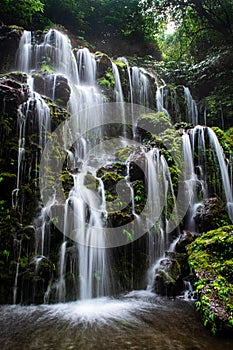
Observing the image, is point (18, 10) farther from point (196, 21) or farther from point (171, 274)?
point (171, 274)

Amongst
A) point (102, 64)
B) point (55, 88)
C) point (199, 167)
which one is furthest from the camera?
point (102, 64)

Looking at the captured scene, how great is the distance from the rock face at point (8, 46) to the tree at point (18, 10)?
1969 mm

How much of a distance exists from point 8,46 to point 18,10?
3.09 metres

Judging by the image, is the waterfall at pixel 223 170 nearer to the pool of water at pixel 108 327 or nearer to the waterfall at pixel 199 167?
the waterfall at pixel 199 167

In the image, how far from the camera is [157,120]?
12133 millimetres

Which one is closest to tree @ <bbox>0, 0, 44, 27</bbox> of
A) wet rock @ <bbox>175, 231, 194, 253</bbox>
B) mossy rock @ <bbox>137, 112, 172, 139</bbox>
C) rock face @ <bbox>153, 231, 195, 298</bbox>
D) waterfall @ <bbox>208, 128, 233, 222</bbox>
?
mossy rock @ <bbox>137, 112, 172, 139</bbox>

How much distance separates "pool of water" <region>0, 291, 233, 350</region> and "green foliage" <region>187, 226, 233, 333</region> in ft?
0.85

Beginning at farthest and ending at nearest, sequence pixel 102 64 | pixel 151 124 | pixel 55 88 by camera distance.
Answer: pixel 102 64, pixel 151 124, pixel 55 88

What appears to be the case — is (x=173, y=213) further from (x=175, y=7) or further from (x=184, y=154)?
(x=175, y=7)

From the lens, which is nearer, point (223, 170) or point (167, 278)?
point (167, 278)

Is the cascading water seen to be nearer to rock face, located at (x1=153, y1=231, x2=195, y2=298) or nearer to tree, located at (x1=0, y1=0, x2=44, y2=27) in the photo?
rock face, located at (x1=153, y1=231, x2=195, y2=298)

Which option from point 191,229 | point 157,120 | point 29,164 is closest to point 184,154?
point 157,120

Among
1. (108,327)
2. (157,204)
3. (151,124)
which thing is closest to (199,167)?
(151,124)

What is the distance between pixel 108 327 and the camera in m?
4.40
